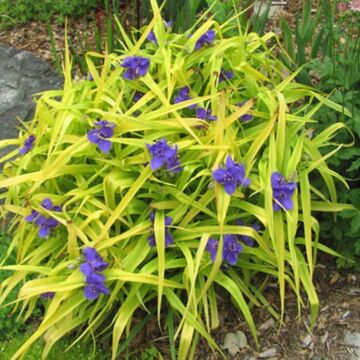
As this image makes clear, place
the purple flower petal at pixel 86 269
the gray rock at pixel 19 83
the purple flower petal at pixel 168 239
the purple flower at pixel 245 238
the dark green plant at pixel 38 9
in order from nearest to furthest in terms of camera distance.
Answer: the purple flower petal at pixel 86 269 → the purple flower petal at pixel 168 239 → the purple flower at pixel 245 238 → the gray rock at pixel 19 83 → the dark green plant at pixel 38 9

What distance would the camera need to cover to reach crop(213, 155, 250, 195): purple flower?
2205 millimetres

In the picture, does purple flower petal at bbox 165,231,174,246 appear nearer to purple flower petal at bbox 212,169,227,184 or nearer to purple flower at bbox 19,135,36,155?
purple flower petal at bbox 212,169,227,184

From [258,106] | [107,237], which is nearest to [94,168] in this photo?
[107,237]

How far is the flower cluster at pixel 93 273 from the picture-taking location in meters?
2.20

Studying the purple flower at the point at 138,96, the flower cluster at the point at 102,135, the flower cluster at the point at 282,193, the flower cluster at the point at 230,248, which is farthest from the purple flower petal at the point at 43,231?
the flower cluster at the point at 282,193

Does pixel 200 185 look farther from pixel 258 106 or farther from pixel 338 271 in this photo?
pixel 338 271

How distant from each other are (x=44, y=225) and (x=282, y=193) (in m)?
0.86

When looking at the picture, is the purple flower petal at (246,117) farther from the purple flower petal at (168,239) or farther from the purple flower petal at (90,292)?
the purple flower petal at (90,292)

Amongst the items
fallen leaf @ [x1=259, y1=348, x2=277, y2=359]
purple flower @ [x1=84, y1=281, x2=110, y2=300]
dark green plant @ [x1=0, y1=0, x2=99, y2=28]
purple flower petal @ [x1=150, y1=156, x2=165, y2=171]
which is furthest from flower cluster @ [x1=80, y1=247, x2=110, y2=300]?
dark green plant @ [x1=0, y1=0, x2=99, y2=28]

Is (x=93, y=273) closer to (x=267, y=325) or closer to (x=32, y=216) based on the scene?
(x=32, y=216)

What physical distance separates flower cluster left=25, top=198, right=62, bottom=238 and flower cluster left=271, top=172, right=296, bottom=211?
786mm

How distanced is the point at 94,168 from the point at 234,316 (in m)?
0.81

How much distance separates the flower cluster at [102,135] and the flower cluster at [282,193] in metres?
0.60

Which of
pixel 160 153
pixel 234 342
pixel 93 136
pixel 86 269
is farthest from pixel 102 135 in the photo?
pixel 234 342
